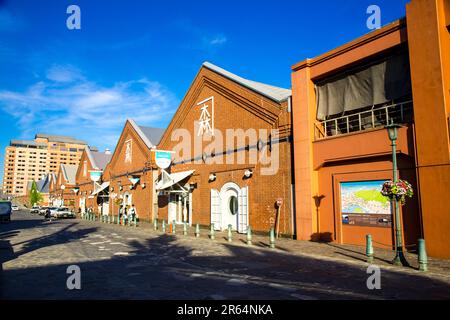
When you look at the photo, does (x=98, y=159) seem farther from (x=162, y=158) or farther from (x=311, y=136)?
(x=311, y=136)

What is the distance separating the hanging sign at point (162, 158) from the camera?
28552 millimetres

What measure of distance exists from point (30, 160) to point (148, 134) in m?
169

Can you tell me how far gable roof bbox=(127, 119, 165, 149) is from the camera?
36269 millimetres

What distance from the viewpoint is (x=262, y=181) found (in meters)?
20.6

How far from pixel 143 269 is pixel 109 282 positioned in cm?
185

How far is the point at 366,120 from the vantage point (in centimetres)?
1642

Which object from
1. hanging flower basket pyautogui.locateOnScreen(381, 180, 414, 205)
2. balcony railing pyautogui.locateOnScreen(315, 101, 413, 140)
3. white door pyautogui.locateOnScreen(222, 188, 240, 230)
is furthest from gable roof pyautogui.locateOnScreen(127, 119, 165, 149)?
hanging flower basket pyautogui.locateOnScreen(381, 180, 414, 205)

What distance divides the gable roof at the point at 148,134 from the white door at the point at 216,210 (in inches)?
482

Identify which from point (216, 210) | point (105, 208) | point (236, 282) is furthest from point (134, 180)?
point (236, 282)

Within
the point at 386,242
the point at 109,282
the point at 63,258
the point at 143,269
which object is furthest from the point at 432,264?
the point at 63,258

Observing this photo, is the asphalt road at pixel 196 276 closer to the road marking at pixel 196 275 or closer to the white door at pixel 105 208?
the road marking at pixel 196 275

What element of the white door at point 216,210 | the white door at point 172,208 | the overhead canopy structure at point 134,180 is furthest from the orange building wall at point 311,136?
the overhead canopy structure at point 134,180

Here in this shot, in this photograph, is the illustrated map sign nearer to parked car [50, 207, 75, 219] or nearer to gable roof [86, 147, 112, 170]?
parked car [50, 207, 75, 219]

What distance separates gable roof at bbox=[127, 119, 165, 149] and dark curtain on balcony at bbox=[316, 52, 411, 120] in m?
20.8
